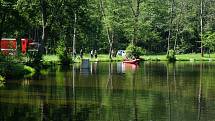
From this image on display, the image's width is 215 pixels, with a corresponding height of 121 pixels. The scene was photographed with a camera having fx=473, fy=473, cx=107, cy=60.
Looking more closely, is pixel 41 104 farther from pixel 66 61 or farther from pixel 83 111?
pixel 66 61

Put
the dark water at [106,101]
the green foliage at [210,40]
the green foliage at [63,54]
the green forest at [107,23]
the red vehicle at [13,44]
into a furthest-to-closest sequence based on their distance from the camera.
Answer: the green foliage at [210,40], the green foliage at [63,54], the red vehicle at [13,44], the green forest at [107,23], the dark water at [106,101]

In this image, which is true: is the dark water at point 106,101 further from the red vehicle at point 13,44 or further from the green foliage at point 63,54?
the green foliage at point 63,54

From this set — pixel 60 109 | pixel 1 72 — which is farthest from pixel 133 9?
pixel 60 109

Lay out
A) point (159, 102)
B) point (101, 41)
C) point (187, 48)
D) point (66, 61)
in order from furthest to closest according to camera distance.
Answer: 1. point (187, 48)
2. point (101, 41)
3. point (66, 61)
4. point (159, 102)

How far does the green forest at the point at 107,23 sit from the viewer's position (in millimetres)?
66875

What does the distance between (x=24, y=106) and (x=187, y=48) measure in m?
114

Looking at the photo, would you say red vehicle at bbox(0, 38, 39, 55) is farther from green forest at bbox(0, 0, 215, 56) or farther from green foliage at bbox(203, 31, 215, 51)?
green foliage at bbox(203, 31, 215, 51)

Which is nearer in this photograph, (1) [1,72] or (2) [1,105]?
(2) [1,105]

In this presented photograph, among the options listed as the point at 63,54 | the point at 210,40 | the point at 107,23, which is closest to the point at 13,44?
the point at 63,54

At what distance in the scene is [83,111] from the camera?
26422 millimetres

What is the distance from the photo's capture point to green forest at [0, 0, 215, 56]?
219 feet

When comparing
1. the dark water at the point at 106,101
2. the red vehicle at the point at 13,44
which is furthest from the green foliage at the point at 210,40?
the dark water at the point at 106,101

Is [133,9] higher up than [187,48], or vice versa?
[133,9]

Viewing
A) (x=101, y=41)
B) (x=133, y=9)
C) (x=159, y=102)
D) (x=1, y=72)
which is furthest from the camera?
(x=101, y=41)
